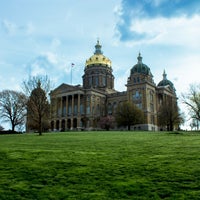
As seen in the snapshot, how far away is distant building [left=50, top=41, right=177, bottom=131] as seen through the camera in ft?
276

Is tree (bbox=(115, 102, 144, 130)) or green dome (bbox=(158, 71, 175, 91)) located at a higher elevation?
green dome (bbox=(158, 71, 175, 91))

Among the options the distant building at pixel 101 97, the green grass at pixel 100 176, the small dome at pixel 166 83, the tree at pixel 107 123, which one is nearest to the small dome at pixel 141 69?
the distant building at pixel 101 97

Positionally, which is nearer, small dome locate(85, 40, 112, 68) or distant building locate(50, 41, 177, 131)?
distant building locate(50, 41, 177, 131)

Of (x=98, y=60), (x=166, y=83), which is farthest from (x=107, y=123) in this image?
(x=98, y=60)

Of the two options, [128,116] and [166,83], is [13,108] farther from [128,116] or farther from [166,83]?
[166,83]

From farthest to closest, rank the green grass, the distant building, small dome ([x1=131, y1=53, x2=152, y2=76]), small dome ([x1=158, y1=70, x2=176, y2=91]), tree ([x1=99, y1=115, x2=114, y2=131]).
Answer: small dome ([x1=158, y1=70, x2=176, y2=91]) < small dome ([x1=131, y1=53, x2=152, y2=76]) < the distant building < tree ([x1=99, y1=115, x2=114, y2=131]) < the green grass

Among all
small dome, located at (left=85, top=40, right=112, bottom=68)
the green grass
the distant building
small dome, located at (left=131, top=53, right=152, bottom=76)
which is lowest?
the green grass

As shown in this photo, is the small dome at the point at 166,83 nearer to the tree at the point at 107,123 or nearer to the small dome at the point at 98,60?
the small dome at the point at 98,60

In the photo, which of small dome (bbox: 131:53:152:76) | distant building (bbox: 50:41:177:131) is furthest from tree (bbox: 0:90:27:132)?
small dome (bbox: 131:53:152:76)

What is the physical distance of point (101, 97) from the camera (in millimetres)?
94000

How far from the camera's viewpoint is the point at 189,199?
842 cm

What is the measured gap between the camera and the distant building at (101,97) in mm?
84000

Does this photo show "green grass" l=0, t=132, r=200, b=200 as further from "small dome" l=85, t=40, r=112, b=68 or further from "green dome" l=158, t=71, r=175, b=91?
"small dome" l=85, t=40, r=112, b=68

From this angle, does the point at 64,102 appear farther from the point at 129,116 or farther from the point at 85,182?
the point at 85,182
